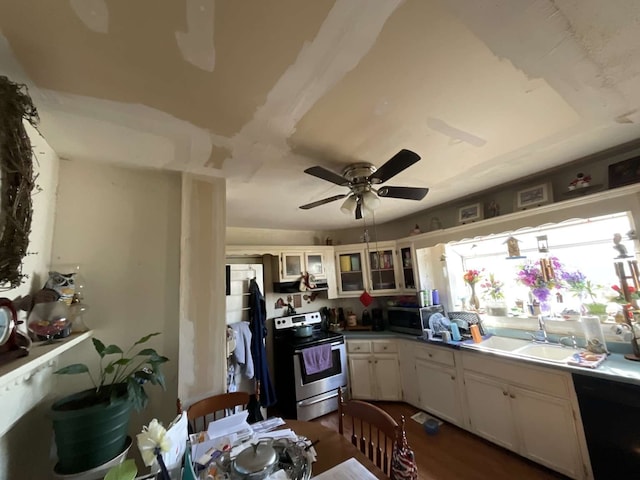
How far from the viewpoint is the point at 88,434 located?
3.54ft

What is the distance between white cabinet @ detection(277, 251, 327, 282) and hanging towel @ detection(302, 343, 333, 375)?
37.8 inches

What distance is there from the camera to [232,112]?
1.19 meters

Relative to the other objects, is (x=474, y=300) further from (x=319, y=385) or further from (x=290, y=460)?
(x=290, y=460)

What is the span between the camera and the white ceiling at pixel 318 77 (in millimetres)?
788

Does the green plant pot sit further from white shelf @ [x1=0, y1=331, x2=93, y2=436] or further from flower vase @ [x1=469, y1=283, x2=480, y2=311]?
flower vase @ [x1=469, y1=283, x2=480, y2=311]

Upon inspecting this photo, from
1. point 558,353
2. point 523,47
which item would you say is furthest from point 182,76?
point 558,353

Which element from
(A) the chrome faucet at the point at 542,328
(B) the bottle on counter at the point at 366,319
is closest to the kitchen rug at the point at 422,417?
(B) the bottle on counter at the point at 366,319

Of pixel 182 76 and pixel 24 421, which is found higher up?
pixel 182 76

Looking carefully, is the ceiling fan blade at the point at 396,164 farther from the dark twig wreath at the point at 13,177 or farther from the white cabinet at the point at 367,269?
the white cabinet at the point at 367,269

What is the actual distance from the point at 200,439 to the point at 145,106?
1644 mm

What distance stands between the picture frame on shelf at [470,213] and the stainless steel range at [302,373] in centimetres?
209

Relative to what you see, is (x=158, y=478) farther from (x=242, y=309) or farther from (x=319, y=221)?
(x=319, y=221)

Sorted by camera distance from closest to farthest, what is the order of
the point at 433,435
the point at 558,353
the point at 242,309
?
the point at 558,353, the point at 433,435, the point at 242,309

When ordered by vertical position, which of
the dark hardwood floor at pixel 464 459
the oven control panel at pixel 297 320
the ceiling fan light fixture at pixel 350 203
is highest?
the ceiling fan light fixture at pixel 350 203
